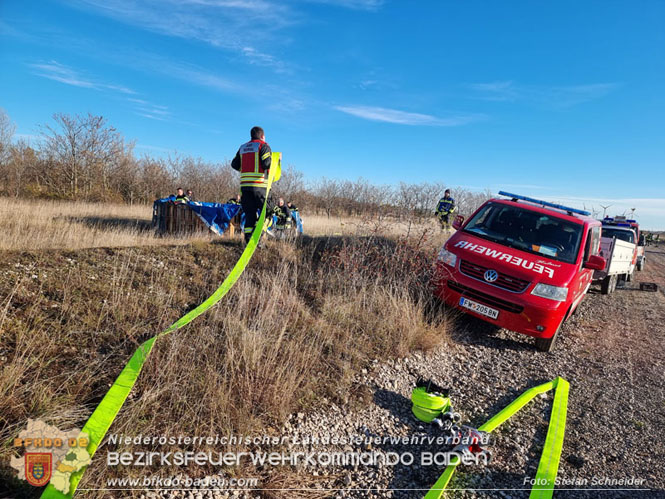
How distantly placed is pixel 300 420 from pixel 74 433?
1531 millimetres

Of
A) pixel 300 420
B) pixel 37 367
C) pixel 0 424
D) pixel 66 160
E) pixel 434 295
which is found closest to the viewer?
pixel 0 424

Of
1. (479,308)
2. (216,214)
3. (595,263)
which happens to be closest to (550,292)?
(479,308)

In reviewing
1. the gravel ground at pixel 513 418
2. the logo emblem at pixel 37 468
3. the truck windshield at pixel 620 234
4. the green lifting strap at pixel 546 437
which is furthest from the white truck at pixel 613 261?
the logo emblem at pixel 37 468

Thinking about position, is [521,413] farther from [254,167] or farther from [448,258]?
[254,167]

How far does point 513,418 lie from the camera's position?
3180mm

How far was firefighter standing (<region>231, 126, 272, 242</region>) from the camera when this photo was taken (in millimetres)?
5750

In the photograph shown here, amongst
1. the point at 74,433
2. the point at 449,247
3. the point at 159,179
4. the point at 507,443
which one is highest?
the point at 159,179

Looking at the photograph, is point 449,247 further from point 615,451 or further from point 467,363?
point 615,451

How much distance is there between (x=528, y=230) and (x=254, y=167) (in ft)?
15.7

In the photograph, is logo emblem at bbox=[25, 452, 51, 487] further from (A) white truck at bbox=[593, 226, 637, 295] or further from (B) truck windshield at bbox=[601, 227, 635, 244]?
(B) truck windshield at bbox=[601, 227, 635, 244]

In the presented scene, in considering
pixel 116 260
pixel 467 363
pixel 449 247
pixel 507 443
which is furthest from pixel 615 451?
pixel 116 260

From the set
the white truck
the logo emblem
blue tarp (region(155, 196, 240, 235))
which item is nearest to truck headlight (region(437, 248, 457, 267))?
the logo emblem

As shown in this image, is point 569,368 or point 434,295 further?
point 434,295

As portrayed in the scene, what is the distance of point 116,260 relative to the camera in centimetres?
466
